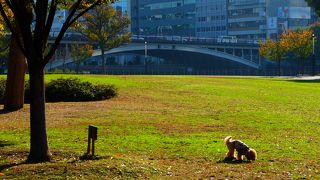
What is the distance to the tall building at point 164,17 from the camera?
144 metres

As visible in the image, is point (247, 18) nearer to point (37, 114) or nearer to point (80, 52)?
point (80, 52)

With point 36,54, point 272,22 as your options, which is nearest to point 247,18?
point 272,22

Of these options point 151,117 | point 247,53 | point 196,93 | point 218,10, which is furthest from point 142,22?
point 151,117

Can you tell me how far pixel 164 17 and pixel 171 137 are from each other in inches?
5308

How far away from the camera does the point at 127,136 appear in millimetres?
13359

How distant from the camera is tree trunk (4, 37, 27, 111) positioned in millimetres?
20109

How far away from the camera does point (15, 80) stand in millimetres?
20375

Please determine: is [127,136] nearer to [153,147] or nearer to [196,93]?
[153,147]

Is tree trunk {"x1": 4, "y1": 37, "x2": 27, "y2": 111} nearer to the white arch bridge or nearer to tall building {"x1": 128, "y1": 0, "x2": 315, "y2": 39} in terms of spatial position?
the white arch bridge

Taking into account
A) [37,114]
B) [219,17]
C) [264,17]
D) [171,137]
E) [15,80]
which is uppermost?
[219,17]

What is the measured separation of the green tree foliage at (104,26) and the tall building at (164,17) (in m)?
75.0

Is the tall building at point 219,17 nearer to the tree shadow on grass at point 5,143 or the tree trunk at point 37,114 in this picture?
the tree shadow on grass at point 5,143

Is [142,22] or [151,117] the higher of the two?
[142,22]

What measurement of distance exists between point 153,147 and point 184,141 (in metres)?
1.11
